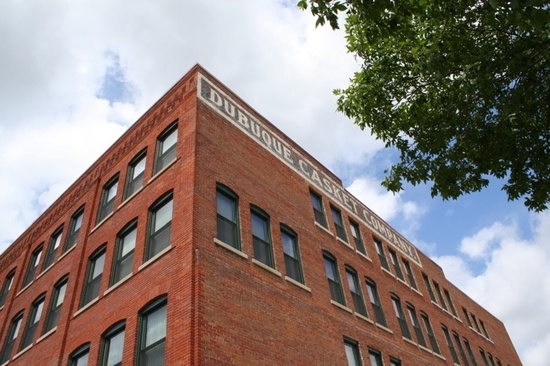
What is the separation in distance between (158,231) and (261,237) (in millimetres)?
3438

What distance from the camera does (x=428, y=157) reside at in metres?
11.5

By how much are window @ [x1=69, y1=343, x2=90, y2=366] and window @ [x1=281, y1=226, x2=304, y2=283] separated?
6.77 meters

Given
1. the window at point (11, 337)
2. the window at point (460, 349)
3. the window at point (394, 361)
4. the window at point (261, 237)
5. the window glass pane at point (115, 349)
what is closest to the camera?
the window glass pane at point (115, 349)

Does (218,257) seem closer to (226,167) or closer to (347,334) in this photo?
(226,167)

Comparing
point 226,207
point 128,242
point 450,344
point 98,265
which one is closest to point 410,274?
point 450,344

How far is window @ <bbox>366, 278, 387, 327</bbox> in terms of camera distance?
2006 cm

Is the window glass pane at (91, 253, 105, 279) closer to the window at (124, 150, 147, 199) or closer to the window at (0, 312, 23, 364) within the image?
the window at (124, 150, 147, 199)

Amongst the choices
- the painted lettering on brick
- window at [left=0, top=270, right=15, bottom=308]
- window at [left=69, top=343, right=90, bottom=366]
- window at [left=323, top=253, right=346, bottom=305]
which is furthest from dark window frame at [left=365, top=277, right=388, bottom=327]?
window at [left=0, top=270, right=15, bottom=308]

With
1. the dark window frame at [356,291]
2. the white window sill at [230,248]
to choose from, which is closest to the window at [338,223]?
the dark window frame at [356,291]

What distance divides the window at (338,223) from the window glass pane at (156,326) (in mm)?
10788

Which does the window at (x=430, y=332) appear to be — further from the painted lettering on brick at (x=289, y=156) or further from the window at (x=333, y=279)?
the window at (x=333, y=279)

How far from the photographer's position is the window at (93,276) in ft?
52.4

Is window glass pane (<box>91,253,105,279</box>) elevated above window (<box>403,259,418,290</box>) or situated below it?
below

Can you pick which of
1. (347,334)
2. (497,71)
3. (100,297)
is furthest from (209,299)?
(497,71)
